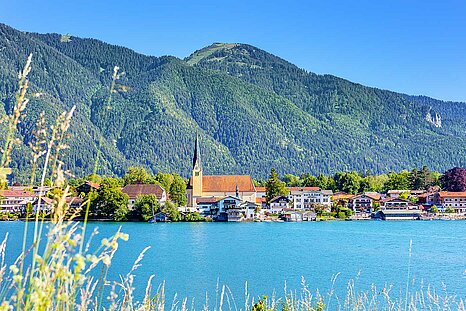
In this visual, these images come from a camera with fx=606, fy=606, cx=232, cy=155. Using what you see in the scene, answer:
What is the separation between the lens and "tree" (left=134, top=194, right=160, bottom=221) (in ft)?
206

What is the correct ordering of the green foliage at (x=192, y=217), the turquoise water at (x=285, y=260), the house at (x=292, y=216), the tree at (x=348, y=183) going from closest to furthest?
the turquoise water at (x=285, y=260), the green foliage at (x=192, y=217), the house at (x=292, y=216), the tree at (x=348, y=183)

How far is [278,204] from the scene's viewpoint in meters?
74.7

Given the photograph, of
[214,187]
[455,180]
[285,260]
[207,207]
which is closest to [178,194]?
[207,207]

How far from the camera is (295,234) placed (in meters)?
49.1

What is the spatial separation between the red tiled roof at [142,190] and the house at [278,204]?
13.8 metres

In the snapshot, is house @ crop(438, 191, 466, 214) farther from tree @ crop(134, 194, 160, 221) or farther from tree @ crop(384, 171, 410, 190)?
tree @ crop(134, 194, 160, 221)

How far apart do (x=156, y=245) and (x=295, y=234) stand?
1435cm

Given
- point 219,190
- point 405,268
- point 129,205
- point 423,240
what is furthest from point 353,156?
point 405,268

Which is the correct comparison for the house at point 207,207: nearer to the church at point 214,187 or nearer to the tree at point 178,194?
the tree at point 178,194

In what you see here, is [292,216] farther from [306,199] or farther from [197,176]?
[197,176]

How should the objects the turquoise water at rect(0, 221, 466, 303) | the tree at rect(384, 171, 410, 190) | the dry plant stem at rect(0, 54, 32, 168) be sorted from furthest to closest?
1. the tree at rect(384, 171, 410, 190)
2. the turquoise water at rect(0, 221, 466, 303)
3. the dry plant stem at rect(0, 54, 32, 168)

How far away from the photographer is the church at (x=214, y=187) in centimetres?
7956

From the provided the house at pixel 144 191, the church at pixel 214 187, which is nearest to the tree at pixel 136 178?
the church at pixel 214 187

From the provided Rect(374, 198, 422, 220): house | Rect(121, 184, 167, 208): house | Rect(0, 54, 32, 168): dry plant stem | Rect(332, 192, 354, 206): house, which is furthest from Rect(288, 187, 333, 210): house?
Rect(0, 54, 32, 168): dry plant stem
